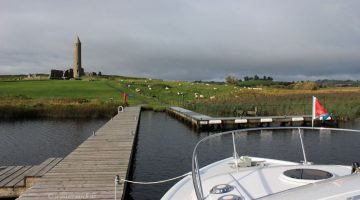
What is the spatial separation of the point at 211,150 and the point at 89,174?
9.83m

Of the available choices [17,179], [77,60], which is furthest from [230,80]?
[17,179]

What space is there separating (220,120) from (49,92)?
121 ft

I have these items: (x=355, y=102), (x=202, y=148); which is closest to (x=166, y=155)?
(x=202, y=148)

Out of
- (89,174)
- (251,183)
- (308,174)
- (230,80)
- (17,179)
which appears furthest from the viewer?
(230,80)

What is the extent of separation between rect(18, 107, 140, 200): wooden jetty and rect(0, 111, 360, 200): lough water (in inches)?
50.7

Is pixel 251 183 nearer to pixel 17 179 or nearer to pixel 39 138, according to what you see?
pixel 17 179

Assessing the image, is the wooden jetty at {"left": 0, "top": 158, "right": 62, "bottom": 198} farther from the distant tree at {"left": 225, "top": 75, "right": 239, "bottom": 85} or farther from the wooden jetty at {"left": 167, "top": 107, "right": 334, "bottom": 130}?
the distant tree at {"left": 225, "top": 75, "right": 239, "bottom": 85}

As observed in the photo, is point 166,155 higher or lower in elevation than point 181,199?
lower

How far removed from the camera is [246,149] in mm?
19609

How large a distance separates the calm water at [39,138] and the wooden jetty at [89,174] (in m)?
4.73

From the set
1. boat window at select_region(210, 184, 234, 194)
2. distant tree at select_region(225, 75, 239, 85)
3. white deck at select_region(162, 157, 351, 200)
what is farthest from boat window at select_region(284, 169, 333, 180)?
distant tree at select_region(225, 75, 239, 85)

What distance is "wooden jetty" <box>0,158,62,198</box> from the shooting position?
426 inches

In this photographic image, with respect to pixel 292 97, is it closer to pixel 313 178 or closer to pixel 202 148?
pixel 202 148

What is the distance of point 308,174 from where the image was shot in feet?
20.8
